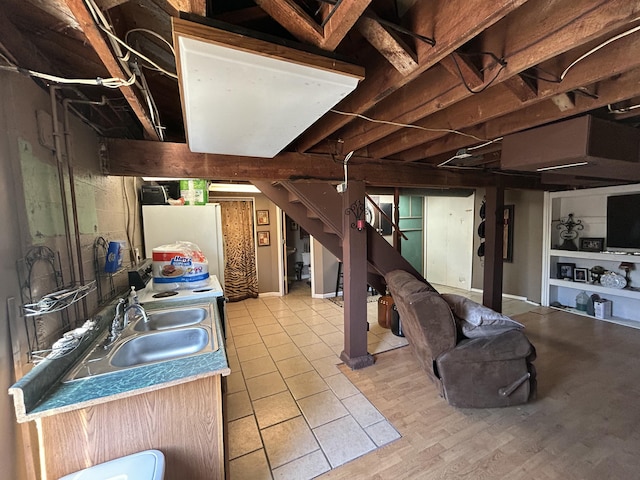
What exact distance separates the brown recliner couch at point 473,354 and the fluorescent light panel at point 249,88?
156 centimetres

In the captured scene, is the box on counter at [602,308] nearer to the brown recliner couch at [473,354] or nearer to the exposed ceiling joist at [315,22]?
the brown recliner couch at [473,354]

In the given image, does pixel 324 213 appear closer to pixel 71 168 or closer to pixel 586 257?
pixel 71 168

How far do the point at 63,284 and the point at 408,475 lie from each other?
7.00ft

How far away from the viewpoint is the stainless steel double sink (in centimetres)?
129

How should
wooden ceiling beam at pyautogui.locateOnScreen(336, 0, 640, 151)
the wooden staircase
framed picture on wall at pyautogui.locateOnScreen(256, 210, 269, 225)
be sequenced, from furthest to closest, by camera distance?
framed picture on wall at pyautogui.locateOnScreen(256, 210, 269, 225)
the wooden staircase
wooden ceiling beam at pyautogui.locateOnScreen(336, 0, 640, 151)

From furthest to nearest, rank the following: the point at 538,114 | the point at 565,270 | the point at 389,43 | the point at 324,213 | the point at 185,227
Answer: the point at 565,270 → the point at 185,227 → the point at 324,213 → the point at 538,114 → the point at 389,43

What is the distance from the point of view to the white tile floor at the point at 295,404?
1.74 metres

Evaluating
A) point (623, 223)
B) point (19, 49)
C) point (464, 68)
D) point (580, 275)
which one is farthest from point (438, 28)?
point (580, 275)

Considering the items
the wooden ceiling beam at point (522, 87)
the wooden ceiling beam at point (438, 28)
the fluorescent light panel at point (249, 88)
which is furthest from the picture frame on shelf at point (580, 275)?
the fluorescent light panel at point (249, 88)

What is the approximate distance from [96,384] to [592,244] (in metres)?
5.84

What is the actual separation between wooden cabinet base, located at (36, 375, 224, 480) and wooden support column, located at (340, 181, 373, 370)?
1710mm

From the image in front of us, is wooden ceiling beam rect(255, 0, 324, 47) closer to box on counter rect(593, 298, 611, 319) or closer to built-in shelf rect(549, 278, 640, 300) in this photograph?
built-in shelf rect(549, 278, 640, 300)

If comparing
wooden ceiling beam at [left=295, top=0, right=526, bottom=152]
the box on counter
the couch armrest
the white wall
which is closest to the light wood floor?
the couch armrest

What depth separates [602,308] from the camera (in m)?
3.99
